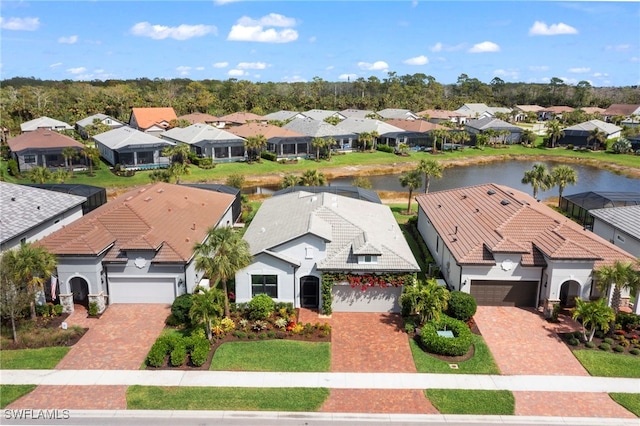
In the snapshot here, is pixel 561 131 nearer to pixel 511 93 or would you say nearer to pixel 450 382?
pixel 450 382

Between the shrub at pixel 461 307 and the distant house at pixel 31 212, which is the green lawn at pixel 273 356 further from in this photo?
the distant house at pixel 31 212

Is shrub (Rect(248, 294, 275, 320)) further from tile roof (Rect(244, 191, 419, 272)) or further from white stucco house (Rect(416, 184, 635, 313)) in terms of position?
white stucco house (Rect(416, 184, 635, 313))

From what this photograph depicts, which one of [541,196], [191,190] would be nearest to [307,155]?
[541,196]

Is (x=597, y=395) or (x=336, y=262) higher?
(x=336, y=262)

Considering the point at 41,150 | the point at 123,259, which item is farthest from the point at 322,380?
the point at 41,150

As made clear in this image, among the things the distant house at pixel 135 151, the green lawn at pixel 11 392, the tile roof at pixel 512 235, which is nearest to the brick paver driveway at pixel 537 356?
the tile roof at pixel 512 235
